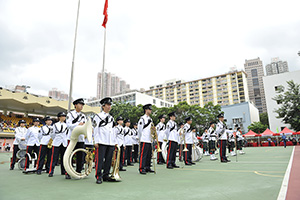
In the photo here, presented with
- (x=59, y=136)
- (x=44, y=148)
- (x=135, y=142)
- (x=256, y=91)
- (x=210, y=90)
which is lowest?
(x=44, y=148)

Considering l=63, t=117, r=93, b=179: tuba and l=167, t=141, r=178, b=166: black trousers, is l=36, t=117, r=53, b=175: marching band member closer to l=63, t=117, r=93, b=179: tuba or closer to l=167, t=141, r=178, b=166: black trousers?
l=63, t=117, r=93, b=179: tuba

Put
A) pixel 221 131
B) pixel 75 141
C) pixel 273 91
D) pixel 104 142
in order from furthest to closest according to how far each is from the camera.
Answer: pixel 273 91 → pixel 221 131 → pixel 75 141 → pixel 104 142

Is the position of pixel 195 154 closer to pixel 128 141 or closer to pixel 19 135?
pixel 128 141

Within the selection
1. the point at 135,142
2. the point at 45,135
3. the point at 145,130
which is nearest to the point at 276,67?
the point at 135,142

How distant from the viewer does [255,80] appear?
130625 mm

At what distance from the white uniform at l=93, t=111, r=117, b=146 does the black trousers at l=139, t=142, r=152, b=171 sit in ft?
4.70

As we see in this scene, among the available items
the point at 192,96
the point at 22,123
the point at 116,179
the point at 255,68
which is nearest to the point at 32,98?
the point at 22,123

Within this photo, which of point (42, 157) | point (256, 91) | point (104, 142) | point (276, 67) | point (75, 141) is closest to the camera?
point (104, 142)

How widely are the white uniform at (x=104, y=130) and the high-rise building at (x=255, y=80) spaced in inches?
4936

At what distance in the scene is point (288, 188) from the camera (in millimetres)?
3520

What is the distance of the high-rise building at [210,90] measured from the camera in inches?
3300

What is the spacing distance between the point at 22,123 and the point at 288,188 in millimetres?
9514

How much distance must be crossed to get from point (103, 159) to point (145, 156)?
164cm

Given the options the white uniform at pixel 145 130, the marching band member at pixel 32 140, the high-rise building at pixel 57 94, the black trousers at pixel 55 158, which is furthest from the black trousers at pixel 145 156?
the high-rise building at pixel 57 94
